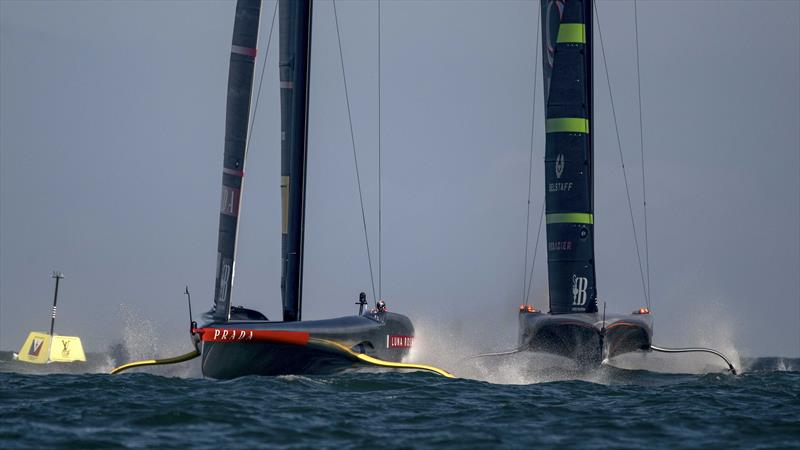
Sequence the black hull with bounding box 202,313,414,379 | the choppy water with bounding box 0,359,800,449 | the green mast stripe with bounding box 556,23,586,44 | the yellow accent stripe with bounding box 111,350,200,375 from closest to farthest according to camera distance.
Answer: the choppy water with bounding box 0,359,800,449 < the black hull with bounding box 202,313,414,379 < the yellow accent stripe with bounding box 111,350,200,375 < the green mast stripe with bounding box 556,23,586,44

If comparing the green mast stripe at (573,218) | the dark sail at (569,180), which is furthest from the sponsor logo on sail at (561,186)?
the green mast stripe at (573,218)

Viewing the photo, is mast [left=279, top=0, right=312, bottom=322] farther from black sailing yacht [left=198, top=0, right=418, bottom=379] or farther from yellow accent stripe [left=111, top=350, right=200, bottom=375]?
yellow accent stripe [left=111, top=350, right=200, bottom=375]

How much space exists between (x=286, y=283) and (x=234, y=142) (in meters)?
3.25

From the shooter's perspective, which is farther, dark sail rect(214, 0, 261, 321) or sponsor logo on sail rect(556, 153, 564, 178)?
sponsor logo on sail rect(556, 153, 564, 178)

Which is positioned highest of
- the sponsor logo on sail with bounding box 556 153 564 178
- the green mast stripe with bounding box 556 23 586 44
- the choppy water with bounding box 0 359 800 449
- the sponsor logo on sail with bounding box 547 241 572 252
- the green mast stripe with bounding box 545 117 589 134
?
the green mast stripe with bounding box 556 23 586 44

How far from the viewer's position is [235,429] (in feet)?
58.0

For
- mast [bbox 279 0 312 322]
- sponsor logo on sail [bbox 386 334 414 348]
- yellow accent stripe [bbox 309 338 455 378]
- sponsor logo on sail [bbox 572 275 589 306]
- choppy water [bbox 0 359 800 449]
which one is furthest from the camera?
sponsor logo on sail [bbox 572 275 589 306]

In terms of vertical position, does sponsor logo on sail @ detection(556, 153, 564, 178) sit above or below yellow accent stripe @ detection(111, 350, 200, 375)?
above

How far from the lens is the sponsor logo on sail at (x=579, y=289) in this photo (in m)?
37.1

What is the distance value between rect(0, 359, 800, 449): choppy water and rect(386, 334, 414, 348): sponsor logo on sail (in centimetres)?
124

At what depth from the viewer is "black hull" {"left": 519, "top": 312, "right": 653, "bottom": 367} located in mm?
34062

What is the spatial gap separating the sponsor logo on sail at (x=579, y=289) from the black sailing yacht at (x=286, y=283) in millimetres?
9220

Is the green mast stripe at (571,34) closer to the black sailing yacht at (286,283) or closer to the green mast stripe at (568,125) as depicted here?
the green mast stripe at (568,125)

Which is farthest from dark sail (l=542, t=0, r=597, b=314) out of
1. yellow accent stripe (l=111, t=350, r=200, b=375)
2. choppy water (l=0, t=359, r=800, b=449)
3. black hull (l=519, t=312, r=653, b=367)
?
yellow accent stripe (l=111, t=350, r=200, b=375)
